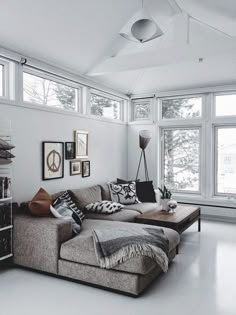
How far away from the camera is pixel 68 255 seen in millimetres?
2965

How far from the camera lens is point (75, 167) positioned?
15.8 feet

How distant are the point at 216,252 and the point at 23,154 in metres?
2.86

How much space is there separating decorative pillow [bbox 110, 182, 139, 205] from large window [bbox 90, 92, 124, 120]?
1450 mm

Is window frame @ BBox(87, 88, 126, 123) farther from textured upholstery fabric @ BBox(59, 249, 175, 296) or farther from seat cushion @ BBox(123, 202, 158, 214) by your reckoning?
textured upholstery fabric @ BBox(59, 249, 175, 296)

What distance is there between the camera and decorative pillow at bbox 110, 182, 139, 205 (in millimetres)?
5039

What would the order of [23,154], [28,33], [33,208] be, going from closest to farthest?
[33,208]
[28,33]
[23,154]

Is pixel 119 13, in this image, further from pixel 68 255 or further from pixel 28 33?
pixel 68 255

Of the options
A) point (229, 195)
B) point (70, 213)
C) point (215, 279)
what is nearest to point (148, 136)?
point (229, 195)

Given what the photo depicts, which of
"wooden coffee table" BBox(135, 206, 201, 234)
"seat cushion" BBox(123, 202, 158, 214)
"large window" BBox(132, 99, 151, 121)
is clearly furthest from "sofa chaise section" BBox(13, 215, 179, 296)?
"large window" BBox(132, 99, 151, 121)

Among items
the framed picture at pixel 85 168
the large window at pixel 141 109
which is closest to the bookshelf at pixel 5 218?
the framed picture at pixel 85 168

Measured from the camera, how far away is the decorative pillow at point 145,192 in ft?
17.6

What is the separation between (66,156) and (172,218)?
1.86 m

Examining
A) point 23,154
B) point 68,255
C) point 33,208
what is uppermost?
point 23,154

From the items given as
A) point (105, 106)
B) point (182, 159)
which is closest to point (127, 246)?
point (105, 106)
